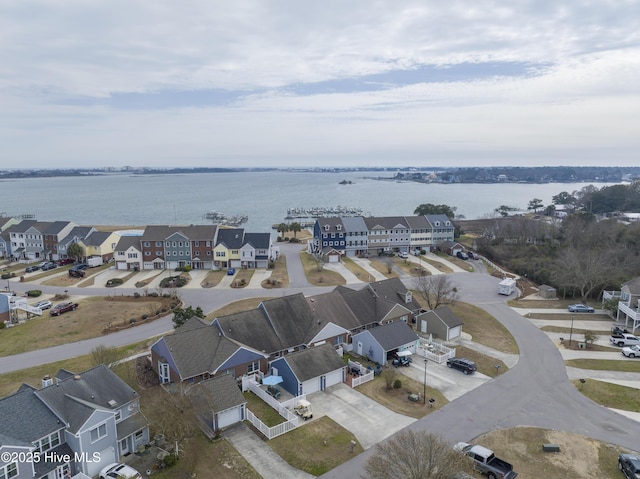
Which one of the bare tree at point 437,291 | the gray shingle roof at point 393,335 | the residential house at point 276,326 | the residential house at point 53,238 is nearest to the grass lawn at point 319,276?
the bare tree at point 437,291

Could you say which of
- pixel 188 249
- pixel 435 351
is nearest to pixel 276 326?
pixel 435 351

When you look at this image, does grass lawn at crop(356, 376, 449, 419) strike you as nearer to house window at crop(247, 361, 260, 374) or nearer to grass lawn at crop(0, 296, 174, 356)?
house window at crop(247, 361, 260, 374)

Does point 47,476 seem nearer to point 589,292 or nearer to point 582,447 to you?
point 582,447

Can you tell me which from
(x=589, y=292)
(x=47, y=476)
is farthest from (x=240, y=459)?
(x=589, y=292)

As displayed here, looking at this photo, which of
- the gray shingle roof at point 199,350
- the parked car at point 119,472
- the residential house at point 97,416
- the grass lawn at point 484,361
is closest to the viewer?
the parked car at point 119,472

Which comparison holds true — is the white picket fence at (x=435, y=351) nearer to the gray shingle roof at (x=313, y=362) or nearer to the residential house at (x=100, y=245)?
the gray shingle roof at (x=313, y=362)

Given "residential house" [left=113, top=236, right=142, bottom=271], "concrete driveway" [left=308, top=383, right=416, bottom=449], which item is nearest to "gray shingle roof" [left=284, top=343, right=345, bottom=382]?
"concrete driveway" [left=308, top=383, right=416, bottom=449]
